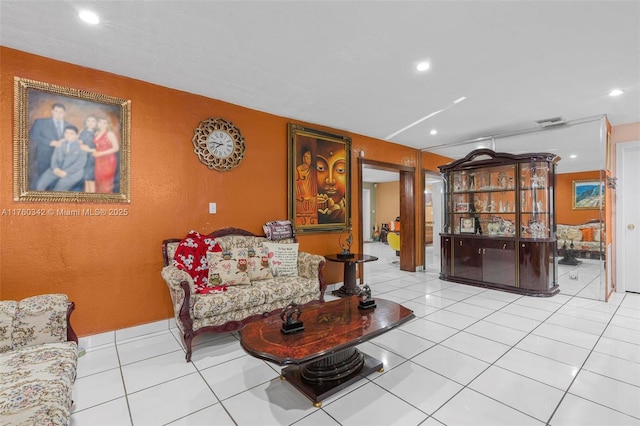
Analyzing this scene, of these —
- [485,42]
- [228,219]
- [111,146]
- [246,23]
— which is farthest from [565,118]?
[111,146]

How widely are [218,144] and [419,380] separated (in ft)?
10.2

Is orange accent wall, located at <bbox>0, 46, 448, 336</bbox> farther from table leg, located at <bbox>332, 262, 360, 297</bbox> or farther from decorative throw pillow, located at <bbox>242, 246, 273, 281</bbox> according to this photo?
table leg, located at <bbox>332, 262, 360, 297</bbox>

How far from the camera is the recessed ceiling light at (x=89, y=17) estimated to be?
2.01 metres

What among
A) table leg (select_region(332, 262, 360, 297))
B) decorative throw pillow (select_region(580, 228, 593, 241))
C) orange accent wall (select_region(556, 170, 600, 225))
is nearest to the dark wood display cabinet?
orange accent wall (select_region(556, 170, 600, 225))

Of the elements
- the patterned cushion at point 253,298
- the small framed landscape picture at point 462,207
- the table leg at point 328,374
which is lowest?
the table leg at point 328,374

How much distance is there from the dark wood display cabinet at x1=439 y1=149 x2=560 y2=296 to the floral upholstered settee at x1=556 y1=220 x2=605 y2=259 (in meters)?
0.51

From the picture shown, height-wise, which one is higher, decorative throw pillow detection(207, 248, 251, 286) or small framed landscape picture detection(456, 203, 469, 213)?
small framed landscape picture detection(456, 203, 469, 213)

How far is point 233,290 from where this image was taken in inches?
114

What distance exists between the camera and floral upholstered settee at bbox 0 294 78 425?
1255 millimetres

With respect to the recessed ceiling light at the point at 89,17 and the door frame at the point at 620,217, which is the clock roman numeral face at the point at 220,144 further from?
the door frame at the point at 620,217

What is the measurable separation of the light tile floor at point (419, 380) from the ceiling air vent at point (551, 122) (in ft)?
8.77

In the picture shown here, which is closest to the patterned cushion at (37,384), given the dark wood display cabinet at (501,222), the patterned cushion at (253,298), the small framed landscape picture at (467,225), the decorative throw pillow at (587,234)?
the patterned cushion at (253,298)

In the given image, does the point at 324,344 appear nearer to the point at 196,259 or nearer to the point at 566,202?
the point at 196,259

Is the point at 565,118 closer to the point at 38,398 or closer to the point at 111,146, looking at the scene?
the point at 111,146
